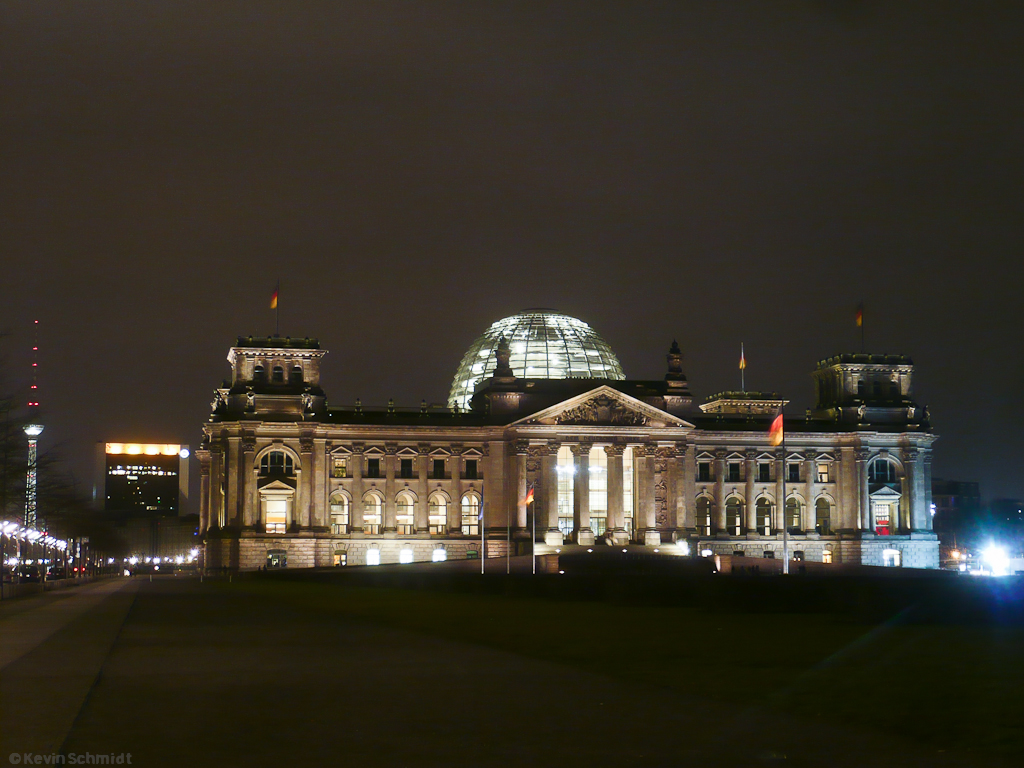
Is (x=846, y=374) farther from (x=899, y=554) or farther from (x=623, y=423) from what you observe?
(x=623, y=423)

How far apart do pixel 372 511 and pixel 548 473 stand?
65.9 ft

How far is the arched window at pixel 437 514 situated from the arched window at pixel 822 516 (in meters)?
43.9

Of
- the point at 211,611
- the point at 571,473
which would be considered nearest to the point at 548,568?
the point at 571,473

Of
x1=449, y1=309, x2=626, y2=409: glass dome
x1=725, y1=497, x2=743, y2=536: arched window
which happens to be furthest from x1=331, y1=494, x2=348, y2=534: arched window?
x1=725, y1=497, x2=743, y2=536: arched window

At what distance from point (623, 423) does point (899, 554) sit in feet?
122

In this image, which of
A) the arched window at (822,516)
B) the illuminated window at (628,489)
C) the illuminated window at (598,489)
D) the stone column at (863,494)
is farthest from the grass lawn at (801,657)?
the arched window at (822,516)

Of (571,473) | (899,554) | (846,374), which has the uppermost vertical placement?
(846,374)

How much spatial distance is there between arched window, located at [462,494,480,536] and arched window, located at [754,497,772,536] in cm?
3297

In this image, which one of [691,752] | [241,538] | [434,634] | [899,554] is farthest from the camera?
[899,554]

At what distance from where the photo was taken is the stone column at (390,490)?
139875 millimetres

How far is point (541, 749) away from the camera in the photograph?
18016 millimetres

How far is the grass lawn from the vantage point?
68.2 feet

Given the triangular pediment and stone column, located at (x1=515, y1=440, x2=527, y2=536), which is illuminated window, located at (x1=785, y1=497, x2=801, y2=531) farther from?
stone column, located at (x1=515, y1=440, x2=527, y2=536)

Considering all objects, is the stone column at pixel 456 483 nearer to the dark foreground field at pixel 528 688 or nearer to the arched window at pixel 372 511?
the arched window at pixel 372 511
